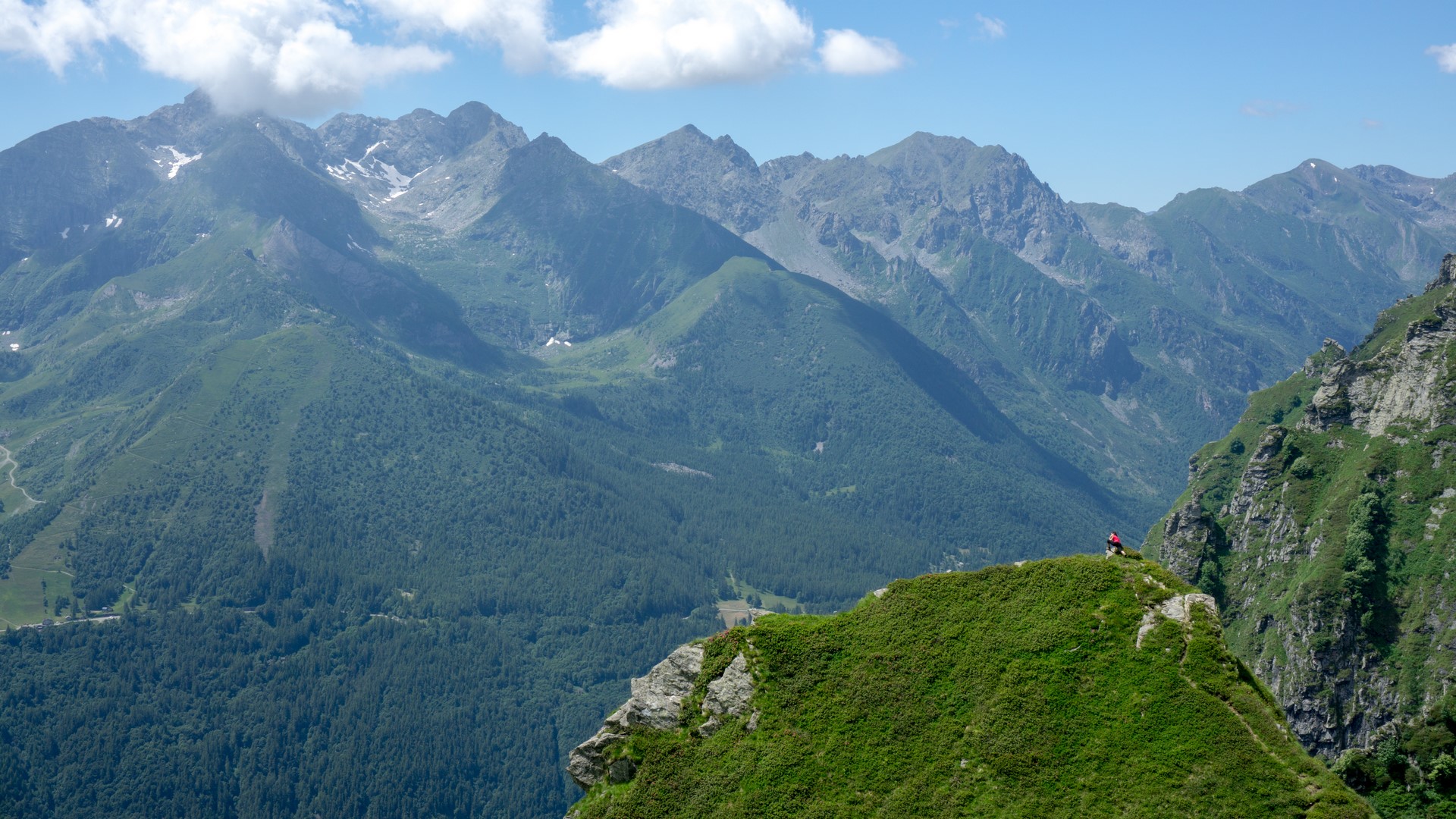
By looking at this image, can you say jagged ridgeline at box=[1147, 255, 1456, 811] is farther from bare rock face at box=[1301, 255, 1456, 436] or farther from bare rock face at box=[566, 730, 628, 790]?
bare rock face at box=[566, 730, 628, 790]

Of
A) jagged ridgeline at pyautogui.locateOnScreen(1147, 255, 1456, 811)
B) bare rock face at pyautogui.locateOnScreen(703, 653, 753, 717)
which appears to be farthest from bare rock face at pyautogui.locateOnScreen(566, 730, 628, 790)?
jagged ridgeline at pyautogui.locateOnScreen(1147, 255, 1456, 811)

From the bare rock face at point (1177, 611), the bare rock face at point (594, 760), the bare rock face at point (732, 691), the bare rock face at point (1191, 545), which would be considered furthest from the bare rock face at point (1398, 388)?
the bare rock face at point (594, 760)

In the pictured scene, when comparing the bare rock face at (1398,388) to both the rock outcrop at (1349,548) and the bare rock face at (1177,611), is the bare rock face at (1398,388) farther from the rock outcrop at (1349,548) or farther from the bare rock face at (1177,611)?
the bare rock face at (1177,611)

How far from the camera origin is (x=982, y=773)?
228ft

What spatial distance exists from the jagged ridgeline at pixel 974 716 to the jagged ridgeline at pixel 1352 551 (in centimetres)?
4982

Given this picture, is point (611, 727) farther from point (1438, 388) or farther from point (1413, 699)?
point (1438, 388)

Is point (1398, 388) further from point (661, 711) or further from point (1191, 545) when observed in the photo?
point (661, 711)

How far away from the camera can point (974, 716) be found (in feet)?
240

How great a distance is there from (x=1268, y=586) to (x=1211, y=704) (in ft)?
379

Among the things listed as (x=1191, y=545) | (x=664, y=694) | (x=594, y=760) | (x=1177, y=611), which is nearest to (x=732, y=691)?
(x=664, y=694)

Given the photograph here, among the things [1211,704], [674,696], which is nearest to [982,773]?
[1211,704]

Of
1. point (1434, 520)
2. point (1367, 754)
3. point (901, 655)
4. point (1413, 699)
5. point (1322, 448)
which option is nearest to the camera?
point (901, 655)

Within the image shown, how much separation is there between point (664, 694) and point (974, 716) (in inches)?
875

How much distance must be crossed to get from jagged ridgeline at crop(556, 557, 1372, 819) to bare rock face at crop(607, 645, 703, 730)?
142 millimetres
